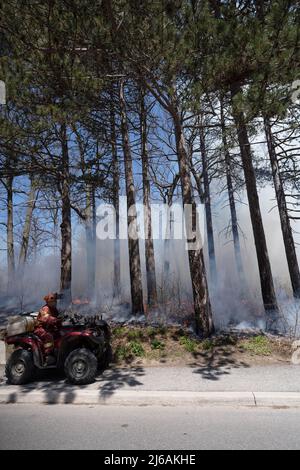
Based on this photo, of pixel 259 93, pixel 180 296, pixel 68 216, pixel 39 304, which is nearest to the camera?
pixel 259 93

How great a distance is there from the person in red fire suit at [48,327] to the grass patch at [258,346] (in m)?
4.48

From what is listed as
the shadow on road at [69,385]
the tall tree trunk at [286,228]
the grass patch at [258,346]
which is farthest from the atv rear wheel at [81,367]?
the tall tree trunk at [286,228]

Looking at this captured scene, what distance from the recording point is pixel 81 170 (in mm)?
12320

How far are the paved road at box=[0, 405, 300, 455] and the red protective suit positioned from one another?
1210 mm

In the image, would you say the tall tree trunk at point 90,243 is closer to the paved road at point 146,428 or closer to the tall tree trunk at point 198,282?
the tall tree trunk at point 198,282

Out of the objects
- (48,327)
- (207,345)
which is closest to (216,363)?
(207,345)

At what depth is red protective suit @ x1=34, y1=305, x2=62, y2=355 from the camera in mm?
6621

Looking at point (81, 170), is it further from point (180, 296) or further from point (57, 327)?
point (57, 327)

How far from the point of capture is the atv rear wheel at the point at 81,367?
20.7 ft

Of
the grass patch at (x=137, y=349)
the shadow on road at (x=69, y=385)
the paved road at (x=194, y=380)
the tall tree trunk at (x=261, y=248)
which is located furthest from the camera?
the tall tree trunk at (x=261, y=248)

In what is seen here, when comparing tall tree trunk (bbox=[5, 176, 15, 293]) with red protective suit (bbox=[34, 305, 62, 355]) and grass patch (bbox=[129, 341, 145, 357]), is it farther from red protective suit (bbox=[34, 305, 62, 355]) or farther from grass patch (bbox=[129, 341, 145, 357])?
Result: red protective suit (bbox=[34, 305, 62, 355])

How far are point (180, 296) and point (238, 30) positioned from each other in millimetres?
8105

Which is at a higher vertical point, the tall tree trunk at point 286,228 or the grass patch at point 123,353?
the tall tree trunk at point 286,228
